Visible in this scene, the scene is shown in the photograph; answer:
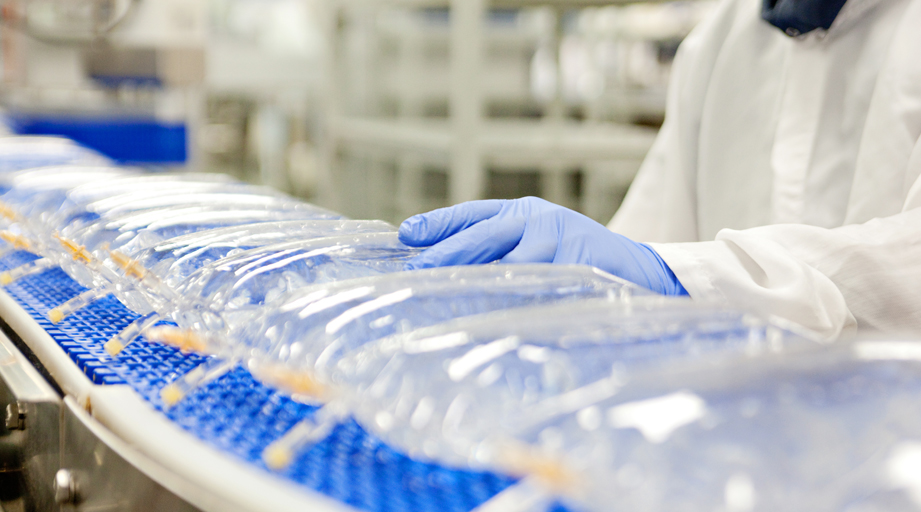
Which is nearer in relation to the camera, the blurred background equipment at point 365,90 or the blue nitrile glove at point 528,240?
the blue nitrile glove at point 528,240

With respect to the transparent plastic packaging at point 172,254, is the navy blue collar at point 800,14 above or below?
above

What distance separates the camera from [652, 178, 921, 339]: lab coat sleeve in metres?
0.85

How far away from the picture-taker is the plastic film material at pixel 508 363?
0.42 meters

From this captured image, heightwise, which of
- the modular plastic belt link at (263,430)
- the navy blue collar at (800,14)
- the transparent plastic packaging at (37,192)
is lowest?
the modular plastic belt link at (263,430)

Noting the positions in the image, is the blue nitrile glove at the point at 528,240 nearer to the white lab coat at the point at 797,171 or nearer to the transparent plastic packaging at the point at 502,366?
the white lab coat at the point at 797,171

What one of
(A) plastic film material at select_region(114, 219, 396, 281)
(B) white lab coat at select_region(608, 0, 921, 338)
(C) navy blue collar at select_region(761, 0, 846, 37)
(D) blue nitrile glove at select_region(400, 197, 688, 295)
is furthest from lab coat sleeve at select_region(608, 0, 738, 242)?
(A) plastic film material at select_region(114, 219, 396, 281)

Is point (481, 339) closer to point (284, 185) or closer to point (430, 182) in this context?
point (430, 182)

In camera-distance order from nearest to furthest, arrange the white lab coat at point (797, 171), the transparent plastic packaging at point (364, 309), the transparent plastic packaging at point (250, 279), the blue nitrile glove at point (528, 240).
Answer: the transparent plastic packaging at point (364, 309) → the transparent plastic packaging at point (250, 279) → the blue nitrile glove at point (528, 240) → the white lab coat at point (797, 171)

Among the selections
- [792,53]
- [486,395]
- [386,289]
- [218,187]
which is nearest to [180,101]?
[218,187]

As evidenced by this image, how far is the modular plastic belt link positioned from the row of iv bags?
0.05 ft

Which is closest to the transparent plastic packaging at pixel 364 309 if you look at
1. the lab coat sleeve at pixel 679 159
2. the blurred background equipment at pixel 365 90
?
A: the lab coat sleeve at pixel 679 159

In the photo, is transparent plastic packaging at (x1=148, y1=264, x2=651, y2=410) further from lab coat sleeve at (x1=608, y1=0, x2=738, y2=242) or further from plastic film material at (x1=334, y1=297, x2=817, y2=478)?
lab coat sleeve at (x1=608, y1=0, x2=738, y2=242)

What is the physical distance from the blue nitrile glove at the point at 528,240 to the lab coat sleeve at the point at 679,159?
2.26 feet

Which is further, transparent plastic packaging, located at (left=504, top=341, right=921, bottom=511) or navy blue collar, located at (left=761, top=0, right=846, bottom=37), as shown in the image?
navy blue collar, located at (left=761, top=0, right=846, bottom=37)
